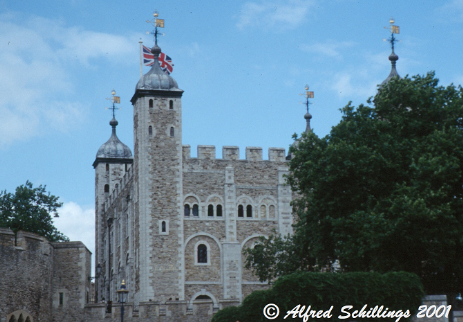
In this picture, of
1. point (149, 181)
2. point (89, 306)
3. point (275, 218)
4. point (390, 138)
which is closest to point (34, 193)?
point (149, 181)

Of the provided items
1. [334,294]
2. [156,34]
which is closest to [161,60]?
[156,34]

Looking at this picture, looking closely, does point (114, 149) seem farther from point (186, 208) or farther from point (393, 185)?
point (393, 185)

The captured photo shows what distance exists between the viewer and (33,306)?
3550 centimetres

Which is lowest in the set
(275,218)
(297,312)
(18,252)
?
(297,312)

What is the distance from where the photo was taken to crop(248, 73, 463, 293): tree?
34156mm

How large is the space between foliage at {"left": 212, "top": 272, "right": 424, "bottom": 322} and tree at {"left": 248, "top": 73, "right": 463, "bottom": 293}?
7.99 ft

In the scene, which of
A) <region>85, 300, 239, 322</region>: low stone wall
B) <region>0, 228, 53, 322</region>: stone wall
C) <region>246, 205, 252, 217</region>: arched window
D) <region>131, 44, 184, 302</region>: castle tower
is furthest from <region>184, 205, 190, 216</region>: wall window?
<region>0, 228, 53, 322</region>: stone wall

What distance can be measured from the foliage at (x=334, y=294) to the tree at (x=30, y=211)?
1126 inches

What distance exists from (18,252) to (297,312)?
11.1 m

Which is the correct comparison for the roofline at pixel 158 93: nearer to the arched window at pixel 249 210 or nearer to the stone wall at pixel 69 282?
the arched window at pixel 249 210

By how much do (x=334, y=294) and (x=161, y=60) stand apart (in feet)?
104

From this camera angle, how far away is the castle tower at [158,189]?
5362 centimetres

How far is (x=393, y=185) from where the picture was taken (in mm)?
36031

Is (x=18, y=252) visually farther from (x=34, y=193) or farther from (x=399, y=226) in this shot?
(x=34, y=193)
